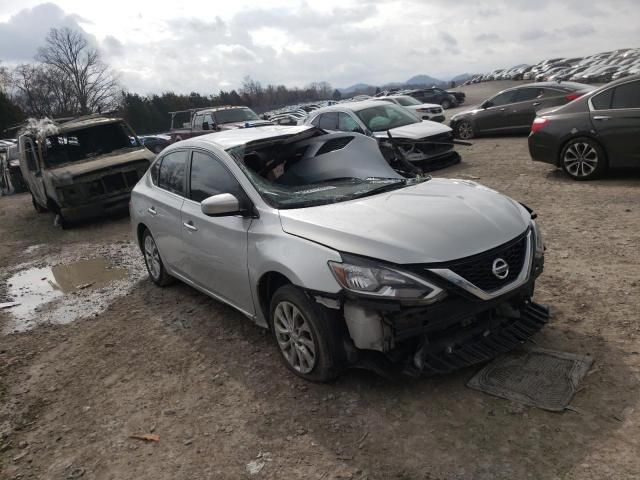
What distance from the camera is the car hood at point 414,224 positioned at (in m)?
3.11

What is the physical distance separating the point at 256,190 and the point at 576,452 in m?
2.65

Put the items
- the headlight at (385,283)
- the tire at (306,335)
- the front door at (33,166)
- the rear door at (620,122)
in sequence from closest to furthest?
the headlight at (385,283), the tire at (306,335), the rear door at (620,122), the front door at (33,166)

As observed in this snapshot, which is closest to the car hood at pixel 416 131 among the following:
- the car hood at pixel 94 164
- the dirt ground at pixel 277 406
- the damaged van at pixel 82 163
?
the car hood at pixel 94 164

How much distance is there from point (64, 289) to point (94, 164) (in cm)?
416

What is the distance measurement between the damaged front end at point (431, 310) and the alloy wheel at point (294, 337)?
32cm

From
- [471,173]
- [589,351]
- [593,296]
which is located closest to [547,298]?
[593,296]

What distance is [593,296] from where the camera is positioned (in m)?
4.35

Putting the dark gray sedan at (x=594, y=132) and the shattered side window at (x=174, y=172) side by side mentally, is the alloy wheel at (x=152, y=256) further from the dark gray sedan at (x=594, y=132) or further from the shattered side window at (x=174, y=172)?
the dark gray sedan at (x=594, y=132)

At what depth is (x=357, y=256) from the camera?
123 inches

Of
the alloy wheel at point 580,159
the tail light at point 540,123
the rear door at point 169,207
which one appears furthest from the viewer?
the tail light at point 540,123

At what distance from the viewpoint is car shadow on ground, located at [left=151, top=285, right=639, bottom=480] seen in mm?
2688

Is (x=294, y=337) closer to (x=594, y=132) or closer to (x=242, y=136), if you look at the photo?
(x=242, y=136)

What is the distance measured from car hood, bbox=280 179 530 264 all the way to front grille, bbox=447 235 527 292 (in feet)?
0.14

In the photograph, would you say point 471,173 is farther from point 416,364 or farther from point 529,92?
point 416,364
